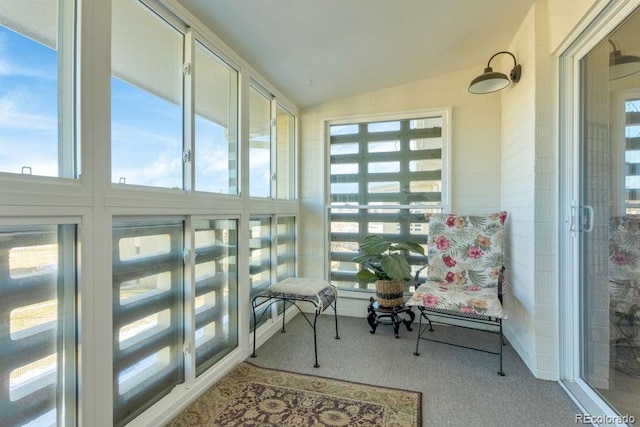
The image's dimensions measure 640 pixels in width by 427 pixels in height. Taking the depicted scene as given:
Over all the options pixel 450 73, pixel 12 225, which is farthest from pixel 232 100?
pixel 450 73

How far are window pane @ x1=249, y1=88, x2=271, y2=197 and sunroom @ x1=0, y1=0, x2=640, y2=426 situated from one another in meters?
0.02

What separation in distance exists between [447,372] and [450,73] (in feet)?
9.01

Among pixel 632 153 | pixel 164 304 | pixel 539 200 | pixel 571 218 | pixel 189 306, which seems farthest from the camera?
pixel 539 200

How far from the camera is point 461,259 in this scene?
2.81 meters

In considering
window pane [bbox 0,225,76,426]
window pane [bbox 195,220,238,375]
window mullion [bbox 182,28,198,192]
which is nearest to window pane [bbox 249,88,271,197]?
window pane [bbox 195,220,238,375]

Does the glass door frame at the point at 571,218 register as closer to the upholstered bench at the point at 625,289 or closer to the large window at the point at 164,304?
the upholstered bench at the point at 625,289

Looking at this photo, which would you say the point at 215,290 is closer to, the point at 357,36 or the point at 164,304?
the point at 164,304

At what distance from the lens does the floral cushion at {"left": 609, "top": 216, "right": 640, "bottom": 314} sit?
1475 millimetres

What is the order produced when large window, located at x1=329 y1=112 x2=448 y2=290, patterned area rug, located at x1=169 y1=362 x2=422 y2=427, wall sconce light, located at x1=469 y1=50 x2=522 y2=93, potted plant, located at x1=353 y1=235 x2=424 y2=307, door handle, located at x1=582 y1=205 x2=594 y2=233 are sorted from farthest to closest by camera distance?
large window, located at x1=329 y1=112 x2=448 y2=290, potted plant, located at x1=353 y1=235 x2=424 y2=307, wall sconce light, located at x1=469 y1=50 x2=522 y2=93, door handle, located at x1=582 y1=205 x2=594 y2=233, patterned area rug, located at x1=169 y1=362 x2=422 y2=427

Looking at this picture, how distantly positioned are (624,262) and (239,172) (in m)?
2.38

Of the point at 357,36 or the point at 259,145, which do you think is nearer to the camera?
the point at 357,36

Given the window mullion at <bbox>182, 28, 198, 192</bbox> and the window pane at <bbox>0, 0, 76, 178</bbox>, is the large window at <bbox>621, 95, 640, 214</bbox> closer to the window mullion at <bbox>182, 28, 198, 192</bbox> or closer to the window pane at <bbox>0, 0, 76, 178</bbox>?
the window mullion at <bbox>182, 28, 198, 192</bbox>

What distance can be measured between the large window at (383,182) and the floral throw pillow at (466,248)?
35 centimetres

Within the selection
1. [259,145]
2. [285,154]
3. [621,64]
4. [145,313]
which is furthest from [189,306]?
[621,64]
